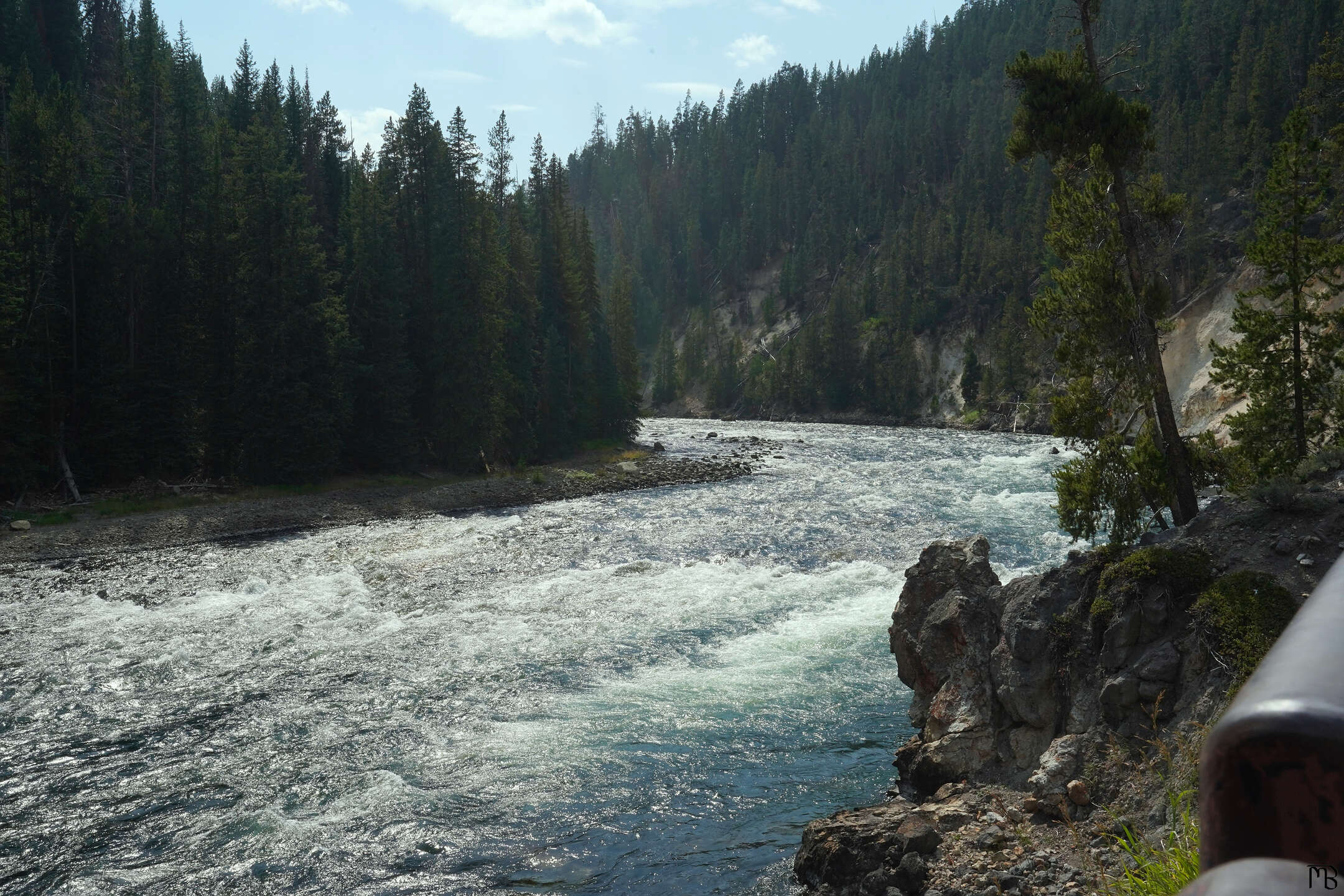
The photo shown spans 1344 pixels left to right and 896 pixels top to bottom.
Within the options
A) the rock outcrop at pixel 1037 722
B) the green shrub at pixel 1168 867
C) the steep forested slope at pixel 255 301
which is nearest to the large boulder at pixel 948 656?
the rock outcrop at pixel 1037 722

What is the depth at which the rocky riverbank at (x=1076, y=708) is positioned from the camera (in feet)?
29.2

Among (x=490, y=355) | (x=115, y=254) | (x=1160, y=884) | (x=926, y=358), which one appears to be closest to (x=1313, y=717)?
(x=1160, y=884)

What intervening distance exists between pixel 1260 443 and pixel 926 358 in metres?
88.5

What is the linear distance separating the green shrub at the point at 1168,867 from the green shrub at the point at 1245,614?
2641mm

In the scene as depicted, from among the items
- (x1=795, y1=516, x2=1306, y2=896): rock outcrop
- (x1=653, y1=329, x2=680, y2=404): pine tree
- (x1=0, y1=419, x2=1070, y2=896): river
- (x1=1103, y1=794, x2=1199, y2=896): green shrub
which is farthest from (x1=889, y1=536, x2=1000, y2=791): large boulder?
(x1=653, y1=329, x2=680, y2=404): pine tree

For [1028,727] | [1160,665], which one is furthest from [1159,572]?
[1028,727]

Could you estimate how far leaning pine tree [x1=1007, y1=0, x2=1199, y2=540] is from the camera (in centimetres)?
1633

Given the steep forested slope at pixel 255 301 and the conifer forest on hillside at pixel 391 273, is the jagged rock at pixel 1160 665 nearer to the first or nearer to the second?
the conifer forest on hillside at pixel 391 273

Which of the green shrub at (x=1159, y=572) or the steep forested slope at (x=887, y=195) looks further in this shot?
the steep forested slope at (x=887, y=195)

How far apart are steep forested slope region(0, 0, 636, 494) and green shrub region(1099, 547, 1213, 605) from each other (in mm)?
37437

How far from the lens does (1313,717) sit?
2.52 feet

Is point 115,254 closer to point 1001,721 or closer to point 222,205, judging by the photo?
point 222,205

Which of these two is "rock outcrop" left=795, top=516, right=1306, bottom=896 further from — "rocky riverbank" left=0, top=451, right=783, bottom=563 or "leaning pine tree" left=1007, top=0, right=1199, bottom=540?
"rocky riverbank" left=0, top=451, right=783, bottom=563

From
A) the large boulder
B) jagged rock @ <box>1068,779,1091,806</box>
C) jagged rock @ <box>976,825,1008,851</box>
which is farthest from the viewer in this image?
the large boulder
